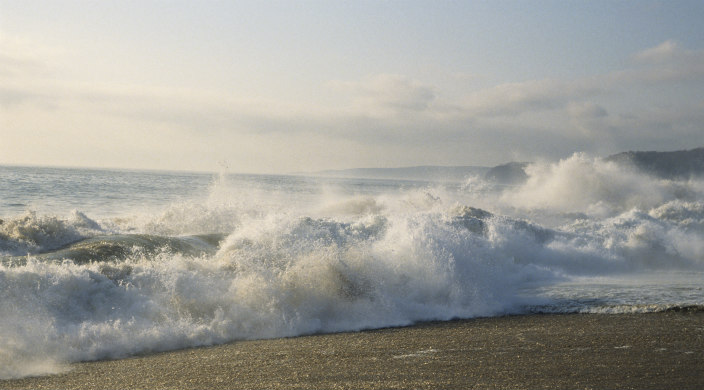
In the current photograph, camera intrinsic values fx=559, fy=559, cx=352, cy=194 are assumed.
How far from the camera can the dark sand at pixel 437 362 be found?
15.6 feet

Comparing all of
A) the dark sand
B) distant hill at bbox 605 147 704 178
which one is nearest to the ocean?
the dark sand

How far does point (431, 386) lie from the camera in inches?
181

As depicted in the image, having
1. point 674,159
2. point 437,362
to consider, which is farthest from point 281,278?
point 674,159

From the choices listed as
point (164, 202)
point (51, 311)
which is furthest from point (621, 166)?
point (51, 311)

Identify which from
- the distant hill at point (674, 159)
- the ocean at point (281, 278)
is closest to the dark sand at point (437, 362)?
the ocean at point (281, 278)

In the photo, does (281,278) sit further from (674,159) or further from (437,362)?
(674,159)

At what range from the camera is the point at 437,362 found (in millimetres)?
5363

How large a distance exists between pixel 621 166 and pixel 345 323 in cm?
3119

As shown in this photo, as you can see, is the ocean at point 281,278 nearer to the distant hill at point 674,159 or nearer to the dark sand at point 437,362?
the dark sand at point 437,362

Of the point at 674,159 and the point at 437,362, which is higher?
the point at 674,159

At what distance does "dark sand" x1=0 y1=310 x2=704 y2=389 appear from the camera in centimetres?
474

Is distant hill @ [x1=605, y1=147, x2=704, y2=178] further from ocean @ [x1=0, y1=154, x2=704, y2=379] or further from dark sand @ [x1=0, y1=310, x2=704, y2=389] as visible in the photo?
dark sand @ [x1=0, y1=310, x2=704, y2=389]

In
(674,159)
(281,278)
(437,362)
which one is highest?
(674,159)

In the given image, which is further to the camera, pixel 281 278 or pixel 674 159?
pixel 674 159
